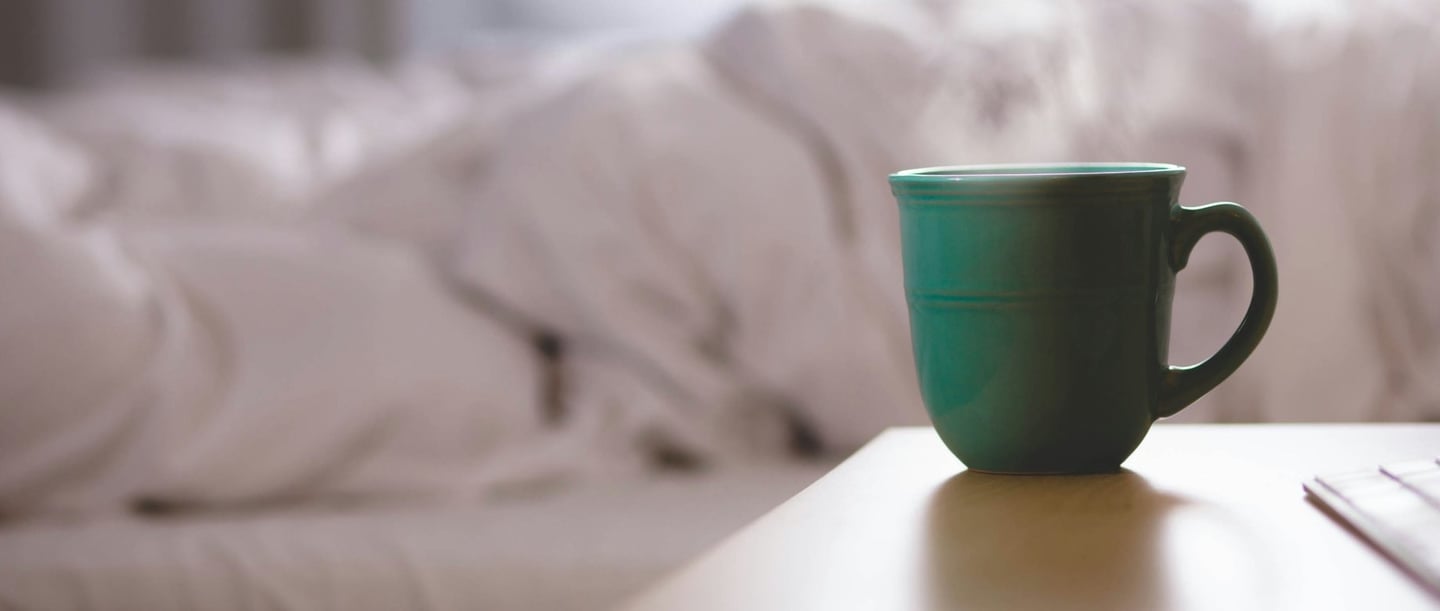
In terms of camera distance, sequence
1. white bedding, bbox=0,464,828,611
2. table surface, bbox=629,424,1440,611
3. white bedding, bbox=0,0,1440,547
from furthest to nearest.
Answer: white bedding, bbox=0,0,1440,547 → white bedding, bbox=0,464,828,611 → table surface, bbox=629,424,1440,611

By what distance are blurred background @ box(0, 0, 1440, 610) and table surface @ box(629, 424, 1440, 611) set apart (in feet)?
1.58

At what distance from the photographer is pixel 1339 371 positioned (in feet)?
3.42

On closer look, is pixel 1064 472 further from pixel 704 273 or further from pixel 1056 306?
pixel 704 273

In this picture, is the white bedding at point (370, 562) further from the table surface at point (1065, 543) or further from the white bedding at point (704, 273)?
the table surface at point (1065, 543)

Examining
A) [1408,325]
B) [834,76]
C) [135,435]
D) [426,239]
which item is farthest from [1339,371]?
[135,435]

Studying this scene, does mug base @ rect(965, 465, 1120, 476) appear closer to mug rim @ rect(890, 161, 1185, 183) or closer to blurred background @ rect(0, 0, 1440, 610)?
mug rim @ rect(890, 161, 1185, 183)

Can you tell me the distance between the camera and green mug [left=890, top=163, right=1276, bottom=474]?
382 millimetres

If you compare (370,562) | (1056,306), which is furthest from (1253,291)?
(370,562)

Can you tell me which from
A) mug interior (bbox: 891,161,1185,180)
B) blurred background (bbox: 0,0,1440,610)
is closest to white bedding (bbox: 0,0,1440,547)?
blurred background (bbox: 0,0,1440,610)

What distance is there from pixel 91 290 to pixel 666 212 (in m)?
0.41

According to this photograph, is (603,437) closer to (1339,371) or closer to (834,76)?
(834,76)

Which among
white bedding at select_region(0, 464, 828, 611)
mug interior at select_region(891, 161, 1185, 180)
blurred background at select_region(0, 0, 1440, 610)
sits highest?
mug interior at select_region(891, 161, 1185, 180)

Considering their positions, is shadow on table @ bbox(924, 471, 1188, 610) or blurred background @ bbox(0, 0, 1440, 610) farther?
blurred background @ bbox(0, 0, 1440, 610)

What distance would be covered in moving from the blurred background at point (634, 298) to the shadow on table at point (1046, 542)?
0.49m
